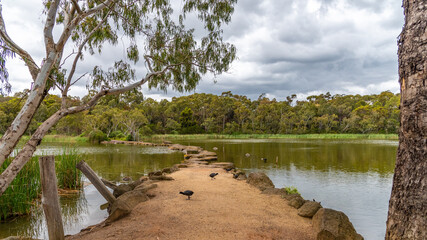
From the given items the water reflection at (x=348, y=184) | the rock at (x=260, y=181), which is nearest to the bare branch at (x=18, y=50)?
the rock at (x=260, y=181)

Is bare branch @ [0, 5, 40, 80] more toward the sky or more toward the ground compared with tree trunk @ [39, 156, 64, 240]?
more toward the sky

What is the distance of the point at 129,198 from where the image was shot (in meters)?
4.62

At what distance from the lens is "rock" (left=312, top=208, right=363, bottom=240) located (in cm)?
300

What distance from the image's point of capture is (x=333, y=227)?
310 centimetres

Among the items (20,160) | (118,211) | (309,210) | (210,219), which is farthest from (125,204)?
(309,210)

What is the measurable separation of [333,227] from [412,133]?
1.85 meters

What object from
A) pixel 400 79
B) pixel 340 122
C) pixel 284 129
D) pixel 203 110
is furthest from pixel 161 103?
pixel 400 79

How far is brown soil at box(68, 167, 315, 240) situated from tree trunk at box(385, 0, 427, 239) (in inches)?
66.6

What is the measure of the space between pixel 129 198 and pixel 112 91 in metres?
1.96

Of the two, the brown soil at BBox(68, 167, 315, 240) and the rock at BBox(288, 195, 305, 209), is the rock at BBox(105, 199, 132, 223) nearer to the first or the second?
the brown soil at BBox(68, 167, 315, 240)

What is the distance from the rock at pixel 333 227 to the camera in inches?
118

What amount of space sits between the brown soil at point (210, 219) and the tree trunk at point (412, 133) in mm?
1692

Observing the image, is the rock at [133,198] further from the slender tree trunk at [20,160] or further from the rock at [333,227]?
the rock at [333,227]

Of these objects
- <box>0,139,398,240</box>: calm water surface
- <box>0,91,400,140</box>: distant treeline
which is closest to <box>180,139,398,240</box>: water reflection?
<box>0,139,398,240</box>: calm water surface
